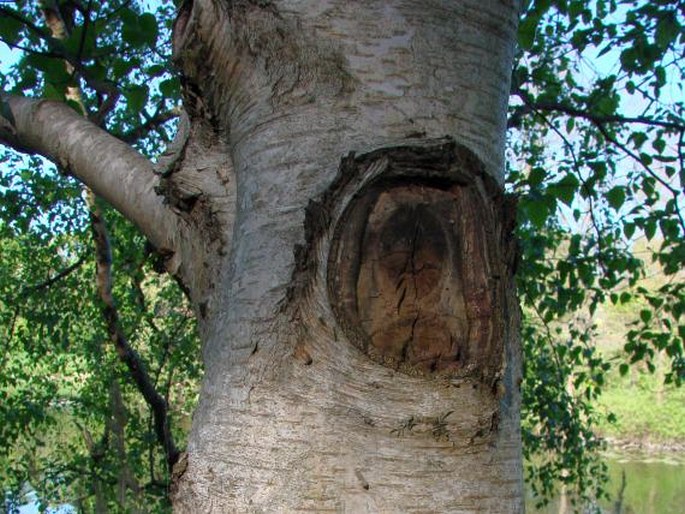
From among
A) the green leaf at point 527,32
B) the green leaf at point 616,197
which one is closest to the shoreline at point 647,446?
the green leaf at point 616,197

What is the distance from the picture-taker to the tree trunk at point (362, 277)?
2.57 feet

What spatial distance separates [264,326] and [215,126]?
39 centimetres

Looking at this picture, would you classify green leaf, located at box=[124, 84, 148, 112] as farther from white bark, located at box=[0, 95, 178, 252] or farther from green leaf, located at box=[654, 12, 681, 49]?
green leaf, located at box=[654, 12, 681, 49]

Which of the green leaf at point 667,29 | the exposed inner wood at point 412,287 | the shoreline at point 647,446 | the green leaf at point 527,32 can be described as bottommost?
the exposed inner wood at point 412,287

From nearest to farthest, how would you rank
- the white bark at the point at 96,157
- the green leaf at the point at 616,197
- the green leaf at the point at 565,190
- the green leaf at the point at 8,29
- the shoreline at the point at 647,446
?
the white bark at the point at 96,157 → the green leaf at the point at 8,29 → the green leaf at the point at 565,190 → the green leaf at the point at 616,197 → the shoreline at the point at 647,446

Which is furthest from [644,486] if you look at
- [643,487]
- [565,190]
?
[565,190]

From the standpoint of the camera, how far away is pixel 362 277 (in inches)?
32.3

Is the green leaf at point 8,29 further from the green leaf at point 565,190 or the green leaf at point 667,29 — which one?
the green leaf at point 667,29

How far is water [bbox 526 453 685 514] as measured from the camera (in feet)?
38.7

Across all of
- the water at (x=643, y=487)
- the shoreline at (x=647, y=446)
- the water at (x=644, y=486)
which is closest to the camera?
the water at (x=643, y=487)

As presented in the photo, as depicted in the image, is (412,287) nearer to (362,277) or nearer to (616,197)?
(362,277)

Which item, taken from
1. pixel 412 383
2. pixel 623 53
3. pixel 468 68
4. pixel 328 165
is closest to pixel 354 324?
pixel 412 383

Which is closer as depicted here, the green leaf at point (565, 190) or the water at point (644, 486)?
the green leaf at point (565, 190)

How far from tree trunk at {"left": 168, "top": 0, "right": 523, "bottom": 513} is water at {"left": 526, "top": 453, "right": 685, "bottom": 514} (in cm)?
1076
